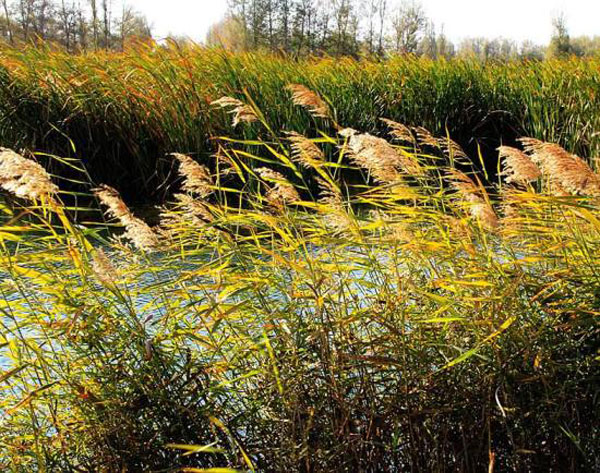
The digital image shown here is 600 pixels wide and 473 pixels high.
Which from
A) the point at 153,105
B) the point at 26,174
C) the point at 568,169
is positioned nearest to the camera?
the point at 26,174

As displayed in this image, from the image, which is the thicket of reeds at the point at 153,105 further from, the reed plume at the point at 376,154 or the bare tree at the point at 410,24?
the bare tree at the point at 410,24

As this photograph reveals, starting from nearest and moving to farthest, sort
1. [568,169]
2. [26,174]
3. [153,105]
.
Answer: [26,174], [568,169], [153,105]

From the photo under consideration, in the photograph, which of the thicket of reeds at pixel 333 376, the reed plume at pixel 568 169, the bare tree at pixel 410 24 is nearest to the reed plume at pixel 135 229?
the thicket of reeds at pixel 333 376

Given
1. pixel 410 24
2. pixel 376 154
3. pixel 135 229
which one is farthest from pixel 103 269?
pixel 410 24

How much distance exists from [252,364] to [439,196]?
72 cm

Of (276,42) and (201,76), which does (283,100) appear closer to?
(201,76)

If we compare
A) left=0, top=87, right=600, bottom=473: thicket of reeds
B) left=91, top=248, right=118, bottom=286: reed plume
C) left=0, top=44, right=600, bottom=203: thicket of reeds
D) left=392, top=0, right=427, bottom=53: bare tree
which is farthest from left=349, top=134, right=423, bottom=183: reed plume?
left=392, top=0, right=427, bottom=53: bare tree

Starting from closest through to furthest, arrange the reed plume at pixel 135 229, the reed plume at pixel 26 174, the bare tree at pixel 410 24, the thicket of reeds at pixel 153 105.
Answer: the reed plume at pixel 26 174 < the reed plume at pixel 135 229 < the thicket of reeds at pixel 153 105 < the bare tree at pixel 410 24

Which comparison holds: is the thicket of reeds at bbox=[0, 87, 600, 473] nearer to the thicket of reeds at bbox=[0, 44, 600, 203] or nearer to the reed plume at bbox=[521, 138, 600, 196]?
the reed plume at bbox=[521, 138, 600, 196]

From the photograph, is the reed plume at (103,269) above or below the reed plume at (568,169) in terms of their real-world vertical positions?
below

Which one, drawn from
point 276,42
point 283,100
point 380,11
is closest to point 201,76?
point 283,100

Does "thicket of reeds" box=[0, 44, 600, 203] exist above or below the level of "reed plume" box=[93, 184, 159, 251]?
above

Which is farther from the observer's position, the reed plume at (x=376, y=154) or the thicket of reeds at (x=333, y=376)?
the reed plume at (x=376, y=154)

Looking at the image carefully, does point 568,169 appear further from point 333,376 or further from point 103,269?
point 103,269
